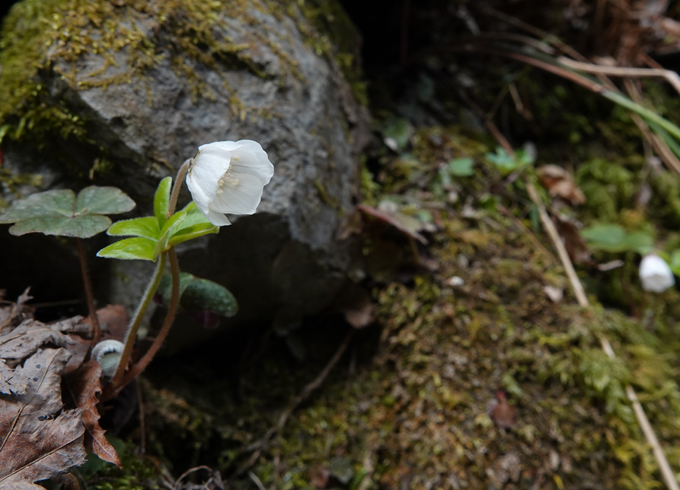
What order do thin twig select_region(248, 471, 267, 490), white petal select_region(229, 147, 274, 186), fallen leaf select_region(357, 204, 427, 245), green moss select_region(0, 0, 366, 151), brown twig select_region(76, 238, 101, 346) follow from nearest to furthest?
white petal select_region(229, 147, 274, 186) → brown twig select_region(76, 238, 101, 346) → green moss select_region(0, 0, 366, 151) → thin twig select_region(248, 471, 267, 490) → fallen leaf select_region(357, 204, 427, 245)

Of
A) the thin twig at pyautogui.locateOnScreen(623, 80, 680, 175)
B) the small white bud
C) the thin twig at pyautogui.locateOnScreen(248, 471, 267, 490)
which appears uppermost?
the thin twig at pyautogui.locateOnScreen(623, 80, 680, 175)

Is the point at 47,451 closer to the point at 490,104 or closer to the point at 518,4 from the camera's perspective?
the point at 490,104

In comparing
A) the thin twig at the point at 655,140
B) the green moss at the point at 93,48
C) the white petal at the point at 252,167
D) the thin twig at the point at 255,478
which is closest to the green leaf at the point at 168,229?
the white petal at the point at 252,167

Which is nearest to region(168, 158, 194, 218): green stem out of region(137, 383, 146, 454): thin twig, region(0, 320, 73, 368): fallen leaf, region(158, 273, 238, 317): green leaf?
region(158, 273, 238, 317): green leaf

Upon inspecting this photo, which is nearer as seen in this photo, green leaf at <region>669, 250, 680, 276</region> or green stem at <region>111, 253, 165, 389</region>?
green stem at <region>111, 253, 165, 389</region>

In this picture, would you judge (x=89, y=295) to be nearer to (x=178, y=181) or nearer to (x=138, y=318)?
(x=138, y=318)

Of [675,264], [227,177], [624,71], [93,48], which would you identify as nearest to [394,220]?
[227,177]

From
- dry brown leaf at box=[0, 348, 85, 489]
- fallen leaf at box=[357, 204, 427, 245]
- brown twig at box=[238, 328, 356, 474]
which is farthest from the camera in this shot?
fallen leaf at box=[357, 204, 427, 245]

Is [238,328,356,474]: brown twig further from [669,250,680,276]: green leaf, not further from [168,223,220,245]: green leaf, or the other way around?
[669,250,680,276]: green leaf
